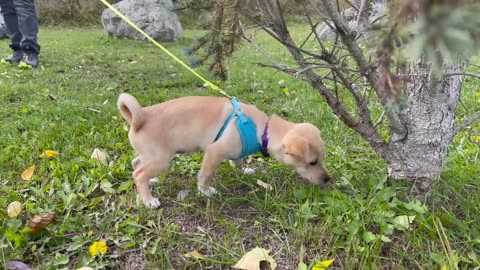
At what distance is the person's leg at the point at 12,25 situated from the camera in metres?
5.46

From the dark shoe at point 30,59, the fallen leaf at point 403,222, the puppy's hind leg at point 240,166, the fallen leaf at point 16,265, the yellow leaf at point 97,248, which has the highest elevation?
the fallen leaf at point 403,222

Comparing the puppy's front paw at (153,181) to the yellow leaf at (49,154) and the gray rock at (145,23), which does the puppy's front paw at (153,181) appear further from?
the gray rock at (145,23)

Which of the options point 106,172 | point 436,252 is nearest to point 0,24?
point 106,172

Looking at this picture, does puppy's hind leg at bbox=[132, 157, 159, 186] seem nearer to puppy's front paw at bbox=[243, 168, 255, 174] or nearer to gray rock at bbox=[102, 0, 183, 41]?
puppy's front paw at bbox=[243, 168, 255, 174]

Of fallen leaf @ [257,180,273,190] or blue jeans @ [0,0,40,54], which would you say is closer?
fallen leaf @ [257,180,273,190]

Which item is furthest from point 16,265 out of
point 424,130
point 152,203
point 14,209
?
point 424,130

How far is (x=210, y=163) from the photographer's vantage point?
85.2 inches

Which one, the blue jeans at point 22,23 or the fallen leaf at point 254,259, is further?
the blue jeans at point 22,23

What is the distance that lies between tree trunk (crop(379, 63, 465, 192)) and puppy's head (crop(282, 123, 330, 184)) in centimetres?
32

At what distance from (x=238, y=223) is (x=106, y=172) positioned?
83 cm

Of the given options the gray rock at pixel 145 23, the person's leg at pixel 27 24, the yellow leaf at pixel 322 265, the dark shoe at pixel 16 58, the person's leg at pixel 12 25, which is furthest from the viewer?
the gray rock at pixel 145 23

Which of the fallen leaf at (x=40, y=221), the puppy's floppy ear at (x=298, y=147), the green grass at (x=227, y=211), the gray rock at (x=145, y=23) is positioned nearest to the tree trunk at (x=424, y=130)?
the green grass at (x=227, y=211)

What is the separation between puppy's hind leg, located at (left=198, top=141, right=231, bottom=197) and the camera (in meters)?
2.16

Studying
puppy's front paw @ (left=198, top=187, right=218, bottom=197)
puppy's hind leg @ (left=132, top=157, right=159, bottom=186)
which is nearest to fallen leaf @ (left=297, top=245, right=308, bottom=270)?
puppy's front paw @ (left=198, top=187, right=218, bottom=197)
